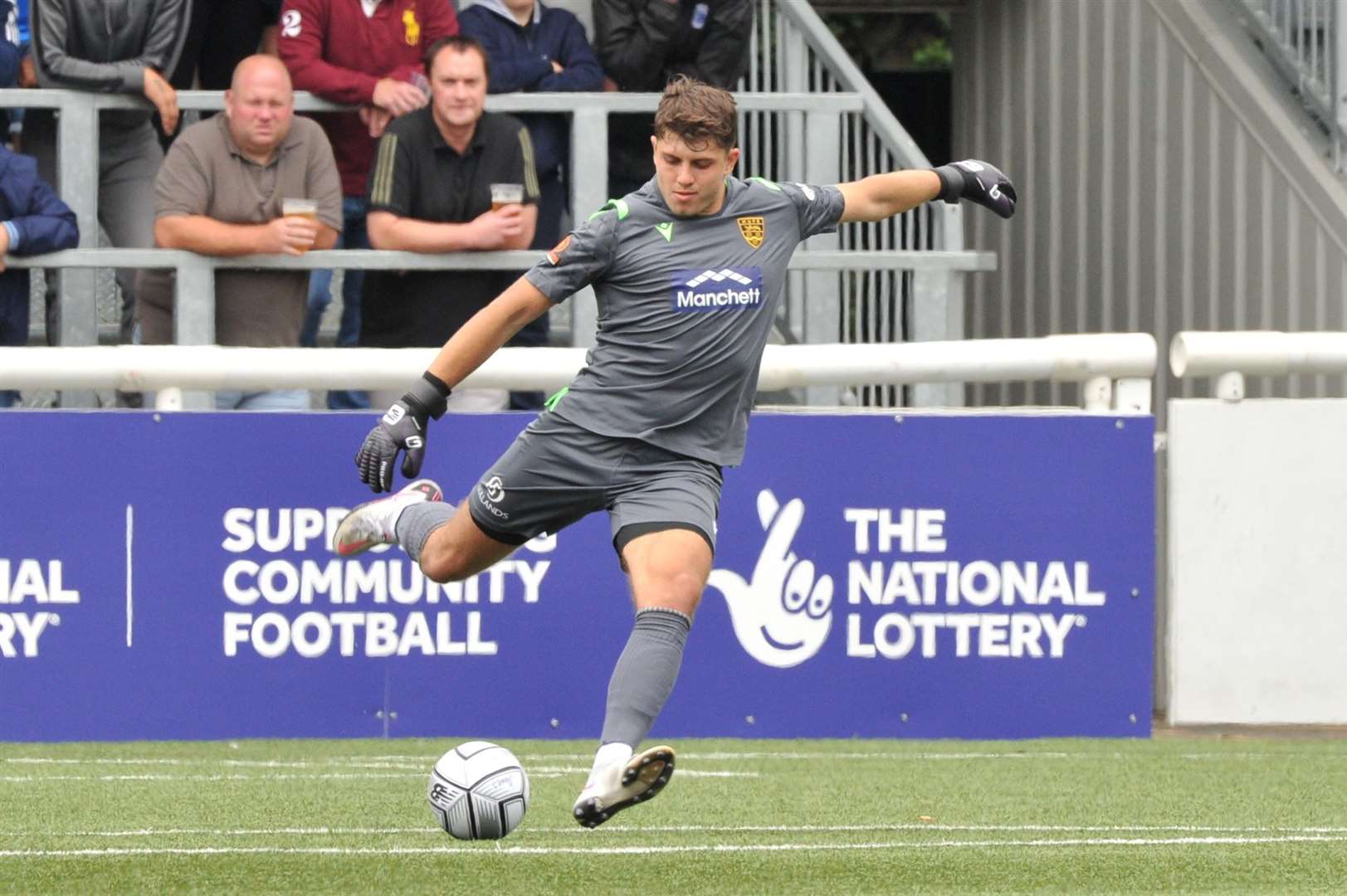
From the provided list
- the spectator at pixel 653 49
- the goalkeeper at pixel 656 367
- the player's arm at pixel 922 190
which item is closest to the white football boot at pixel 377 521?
the goalkeeper at pixel 656 367

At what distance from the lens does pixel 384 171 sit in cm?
1002

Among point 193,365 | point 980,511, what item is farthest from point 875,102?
point 193,365

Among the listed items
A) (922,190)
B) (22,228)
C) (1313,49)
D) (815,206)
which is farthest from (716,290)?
(1313,49)

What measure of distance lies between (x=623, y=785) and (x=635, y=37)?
6.05 metres

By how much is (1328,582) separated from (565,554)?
2.99m

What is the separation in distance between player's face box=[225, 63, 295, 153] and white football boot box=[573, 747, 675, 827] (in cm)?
508

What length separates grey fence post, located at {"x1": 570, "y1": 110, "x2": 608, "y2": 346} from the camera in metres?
10.4

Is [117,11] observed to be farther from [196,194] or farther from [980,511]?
[980,511]

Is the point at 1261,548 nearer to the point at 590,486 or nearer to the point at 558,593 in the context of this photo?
the point at 558,593

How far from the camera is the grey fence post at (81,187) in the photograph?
33.4 feet

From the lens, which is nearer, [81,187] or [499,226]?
[499,226]

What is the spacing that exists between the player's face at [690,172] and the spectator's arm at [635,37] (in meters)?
4.57

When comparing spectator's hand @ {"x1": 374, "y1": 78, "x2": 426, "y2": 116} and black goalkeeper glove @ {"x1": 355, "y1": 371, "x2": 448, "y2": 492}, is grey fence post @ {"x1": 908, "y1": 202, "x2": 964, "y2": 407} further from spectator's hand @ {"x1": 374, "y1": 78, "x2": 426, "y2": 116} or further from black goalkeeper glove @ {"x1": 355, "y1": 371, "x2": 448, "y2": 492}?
black goalkeeper glove @ {"x1": 355, "y1": 371, "x2": 448, "y2": 492}

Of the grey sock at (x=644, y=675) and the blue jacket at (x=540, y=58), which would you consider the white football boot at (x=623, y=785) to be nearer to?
the grey sock at (x=644, y=675)
